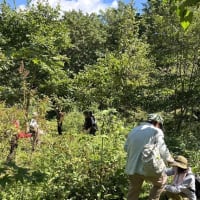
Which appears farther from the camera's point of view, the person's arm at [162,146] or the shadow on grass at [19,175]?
the person's arm at [162,146]

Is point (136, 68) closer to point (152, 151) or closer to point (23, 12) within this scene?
point (23, 12)

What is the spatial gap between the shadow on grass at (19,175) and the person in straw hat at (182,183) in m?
3.95

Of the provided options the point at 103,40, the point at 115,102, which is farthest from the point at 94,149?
the point at 103,40

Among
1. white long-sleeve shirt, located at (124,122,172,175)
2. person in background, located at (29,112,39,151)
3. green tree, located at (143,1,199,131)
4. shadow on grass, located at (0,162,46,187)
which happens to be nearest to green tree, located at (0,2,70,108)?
green tree, located at (143,1,199,131)

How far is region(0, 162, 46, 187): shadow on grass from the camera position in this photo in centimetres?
285

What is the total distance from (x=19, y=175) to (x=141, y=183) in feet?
12.1

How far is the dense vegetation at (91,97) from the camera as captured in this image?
6766mm

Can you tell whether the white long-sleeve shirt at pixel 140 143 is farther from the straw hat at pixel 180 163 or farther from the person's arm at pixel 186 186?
the person's arm at pixel 186 186

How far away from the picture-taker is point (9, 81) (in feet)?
66.1

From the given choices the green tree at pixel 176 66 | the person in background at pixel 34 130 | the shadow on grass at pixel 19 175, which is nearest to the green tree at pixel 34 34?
the green tree at pixel 176 66

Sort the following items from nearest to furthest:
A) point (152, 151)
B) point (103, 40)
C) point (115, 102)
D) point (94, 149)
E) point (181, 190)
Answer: point (152, 151)
point (181, 190)
point (94, 149)
point (115, 102)
point (103, 40)

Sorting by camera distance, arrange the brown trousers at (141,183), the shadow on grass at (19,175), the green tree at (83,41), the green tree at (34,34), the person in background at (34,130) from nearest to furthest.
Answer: the shadow on grass at (19,175)
the brown trousers at (141,183)
the person in background at (34,130)
the green tree at (34,34)
the green tree at (83,41)

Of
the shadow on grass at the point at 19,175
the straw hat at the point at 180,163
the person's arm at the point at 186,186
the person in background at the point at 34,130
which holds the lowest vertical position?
the person's arm at the point at 186,186

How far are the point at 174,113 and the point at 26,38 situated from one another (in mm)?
8380
